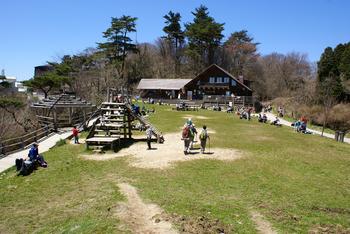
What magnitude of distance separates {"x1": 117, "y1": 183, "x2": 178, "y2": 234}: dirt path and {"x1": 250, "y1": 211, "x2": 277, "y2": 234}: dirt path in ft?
7.91

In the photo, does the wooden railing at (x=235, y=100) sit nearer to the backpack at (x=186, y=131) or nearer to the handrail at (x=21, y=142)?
the handrail at (x=21, y=142)

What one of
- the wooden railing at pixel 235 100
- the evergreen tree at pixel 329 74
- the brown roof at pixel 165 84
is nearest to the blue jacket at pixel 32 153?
the evergreen tree at pixel 329 74

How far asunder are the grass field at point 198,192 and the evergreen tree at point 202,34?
5583 centimetres

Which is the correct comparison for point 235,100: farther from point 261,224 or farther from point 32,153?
point 261,224

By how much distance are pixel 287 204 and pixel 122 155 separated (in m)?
10.7

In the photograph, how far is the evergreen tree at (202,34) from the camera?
7412 centimetres

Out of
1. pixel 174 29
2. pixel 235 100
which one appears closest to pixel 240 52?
pixel 174 29

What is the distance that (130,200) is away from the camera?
1262 centimetres

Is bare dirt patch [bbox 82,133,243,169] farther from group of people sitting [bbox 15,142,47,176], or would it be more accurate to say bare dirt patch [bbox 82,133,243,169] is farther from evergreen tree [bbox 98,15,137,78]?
evergreen tree [bbox 98,15,137,78]

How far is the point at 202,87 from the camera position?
2603 inches

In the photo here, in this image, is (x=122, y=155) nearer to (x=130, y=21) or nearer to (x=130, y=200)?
(x=130, y=200)

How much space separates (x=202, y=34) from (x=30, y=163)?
60.6 meters

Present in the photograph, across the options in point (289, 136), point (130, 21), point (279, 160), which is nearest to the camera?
point (279, 160)

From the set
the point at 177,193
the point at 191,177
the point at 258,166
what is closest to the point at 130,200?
the point at 177,193
